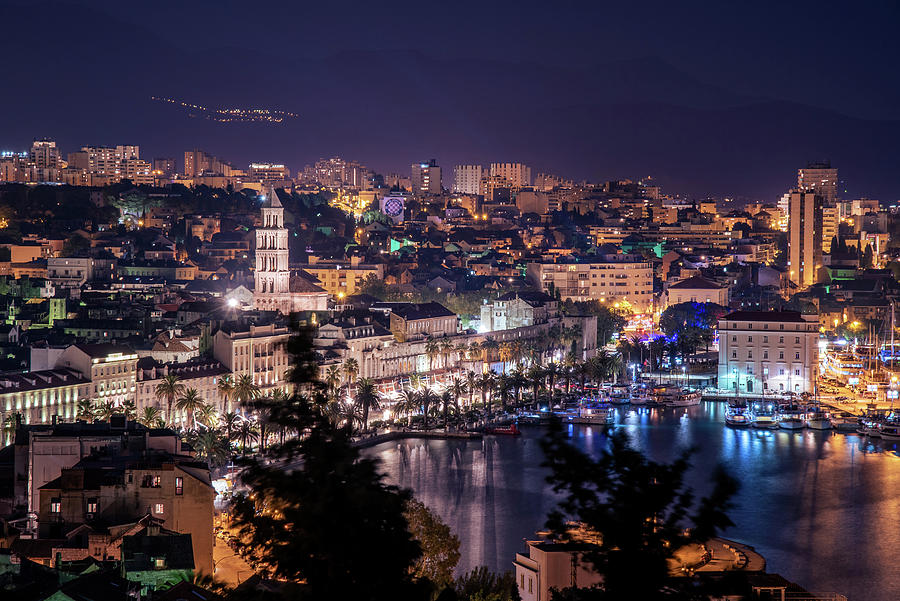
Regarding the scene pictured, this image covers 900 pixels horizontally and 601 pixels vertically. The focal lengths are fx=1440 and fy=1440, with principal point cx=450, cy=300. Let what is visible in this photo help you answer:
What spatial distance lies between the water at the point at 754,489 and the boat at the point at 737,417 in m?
0.27

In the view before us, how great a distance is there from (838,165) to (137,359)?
131m

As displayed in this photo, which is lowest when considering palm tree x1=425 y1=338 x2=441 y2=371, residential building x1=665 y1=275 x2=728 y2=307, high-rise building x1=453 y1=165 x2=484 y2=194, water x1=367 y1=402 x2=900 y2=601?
water x1=367 y1=402 x2=900 y2=601

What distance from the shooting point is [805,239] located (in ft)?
202

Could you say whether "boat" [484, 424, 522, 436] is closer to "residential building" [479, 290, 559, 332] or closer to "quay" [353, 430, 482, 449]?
"quay" [353, 430, 482, 449]

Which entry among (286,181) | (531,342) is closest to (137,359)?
(531,342)

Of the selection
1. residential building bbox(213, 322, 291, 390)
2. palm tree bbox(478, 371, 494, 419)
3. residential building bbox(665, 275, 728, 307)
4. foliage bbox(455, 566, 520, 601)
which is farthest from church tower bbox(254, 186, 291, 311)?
foliage bbox(455, 566, 520, 601)

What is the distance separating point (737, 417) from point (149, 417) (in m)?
13.9

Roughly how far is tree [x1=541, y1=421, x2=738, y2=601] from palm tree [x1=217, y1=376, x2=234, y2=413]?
1943cm

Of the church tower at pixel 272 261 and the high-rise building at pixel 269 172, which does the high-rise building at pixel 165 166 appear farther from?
the church tower at pixel 272 261

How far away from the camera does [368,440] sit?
26.3m

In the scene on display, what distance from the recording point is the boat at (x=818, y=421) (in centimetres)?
3030

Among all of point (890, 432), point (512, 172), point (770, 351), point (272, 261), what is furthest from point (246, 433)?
point (512, 172)

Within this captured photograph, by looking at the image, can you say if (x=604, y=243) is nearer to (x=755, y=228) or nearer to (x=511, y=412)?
(x=755, y=228)

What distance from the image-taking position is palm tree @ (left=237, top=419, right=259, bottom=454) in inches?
858
